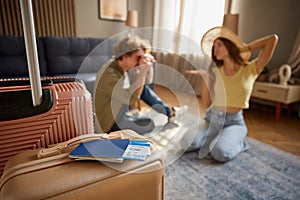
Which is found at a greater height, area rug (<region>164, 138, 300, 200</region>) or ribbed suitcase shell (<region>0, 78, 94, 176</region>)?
ribbed suitcase shell (<region>0, 78, 94, 176</region>)

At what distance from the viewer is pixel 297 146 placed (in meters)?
1.28

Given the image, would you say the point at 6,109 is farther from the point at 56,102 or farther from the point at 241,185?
the point at 241,185

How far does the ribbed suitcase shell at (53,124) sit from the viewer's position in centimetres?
37

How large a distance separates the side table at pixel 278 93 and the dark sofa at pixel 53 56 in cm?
149

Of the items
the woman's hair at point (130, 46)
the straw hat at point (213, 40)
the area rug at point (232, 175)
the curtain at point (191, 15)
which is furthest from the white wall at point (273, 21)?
the woman's hair at point (130, 46)

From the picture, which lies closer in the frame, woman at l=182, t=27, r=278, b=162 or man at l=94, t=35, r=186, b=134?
man at l=94, t=35, r=186, b=134

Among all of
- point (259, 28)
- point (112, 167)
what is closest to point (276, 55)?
point (259, 28)

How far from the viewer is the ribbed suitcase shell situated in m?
0.37

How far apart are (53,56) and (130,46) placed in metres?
1.50

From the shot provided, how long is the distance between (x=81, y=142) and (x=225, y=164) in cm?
89

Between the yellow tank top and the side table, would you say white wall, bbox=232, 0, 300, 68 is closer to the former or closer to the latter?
the side table

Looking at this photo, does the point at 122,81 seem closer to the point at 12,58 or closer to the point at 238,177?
the point at 238,177

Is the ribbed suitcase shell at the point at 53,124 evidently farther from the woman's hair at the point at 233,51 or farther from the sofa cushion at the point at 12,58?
the sofa cushion at the point at 12,58

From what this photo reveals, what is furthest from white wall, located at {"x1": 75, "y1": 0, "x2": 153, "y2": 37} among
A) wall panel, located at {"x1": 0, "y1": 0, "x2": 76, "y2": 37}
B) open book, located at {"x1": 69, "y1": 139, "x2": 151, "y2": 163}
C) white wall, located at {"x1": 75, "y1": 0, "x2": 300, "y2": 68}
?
open book, located at {"x1": 69, "y1": 139, "x2": 151, "y2": 163}
